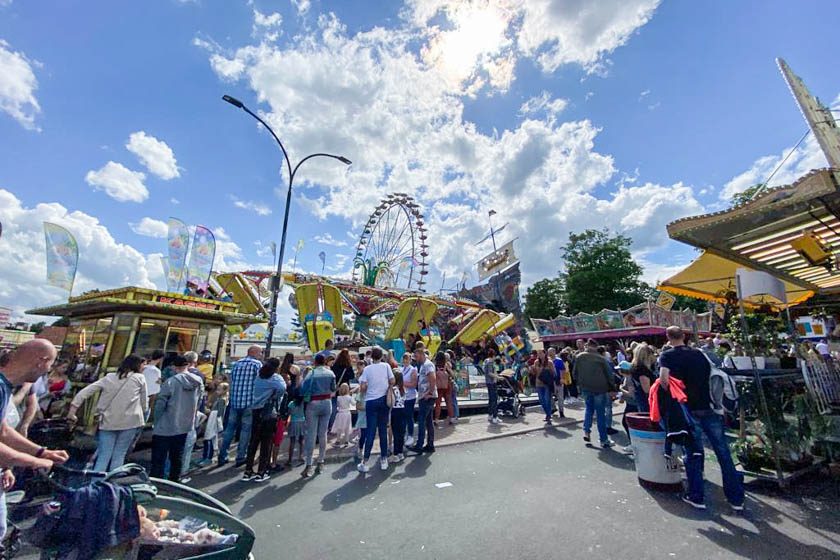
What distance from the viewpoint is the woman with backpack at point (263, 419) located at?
496cm

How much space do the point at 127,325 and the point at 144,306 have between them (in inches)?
23.0

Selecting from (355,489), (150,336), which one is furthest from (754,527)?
(150,336)

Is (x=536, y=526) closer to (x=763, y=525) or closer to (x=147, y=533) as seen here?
(x=763, y=525)

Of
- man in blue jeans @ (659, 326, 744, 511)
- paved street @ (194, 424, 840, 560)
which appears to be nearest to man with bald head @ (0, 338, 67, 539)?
paved street @ (194, 424, 840, 560)

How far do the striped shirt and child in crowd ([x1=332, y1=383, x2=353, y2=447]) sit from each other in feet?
5.63

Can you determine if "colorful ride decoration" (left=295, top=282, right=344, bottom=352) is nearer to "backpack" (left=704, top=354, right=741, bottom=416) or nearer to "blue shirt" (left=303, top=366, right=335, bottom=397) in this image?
"blue shirt" (left=303, top=366, right=335, bottom=397)

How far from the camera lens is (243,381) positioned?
5.34 metres

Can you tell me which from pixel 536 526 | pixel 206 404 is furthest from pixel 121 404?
pixel 536 526

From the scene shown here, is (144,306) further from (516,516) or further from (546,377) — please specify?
(546,377)

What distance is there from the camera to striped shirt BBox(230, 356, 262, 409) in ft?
17.5

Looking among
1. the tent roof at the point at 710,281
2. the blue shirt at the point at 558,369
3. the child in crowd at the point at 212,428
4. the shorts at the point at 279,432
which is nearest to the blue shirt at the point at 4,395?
the shorts at the point at 279,432

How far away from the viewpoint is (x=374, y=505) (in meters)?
4.05

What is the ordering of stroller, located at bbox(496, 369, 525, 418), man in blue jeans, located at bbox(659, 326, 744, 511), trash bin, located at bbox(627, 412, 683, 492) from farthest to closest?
stroller, located at bbox(496, 369, 525, 418) < trash bin, located at bbox(627, 412, 683, 492) < man in blue jeans, located at bbox(659, 326, 744, 511)

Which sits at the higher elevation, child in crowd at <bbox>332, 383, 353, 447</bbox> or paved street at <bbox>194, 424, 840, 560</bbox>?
child in crowd at <bbox>332, 383, 353, 447</bbox>
